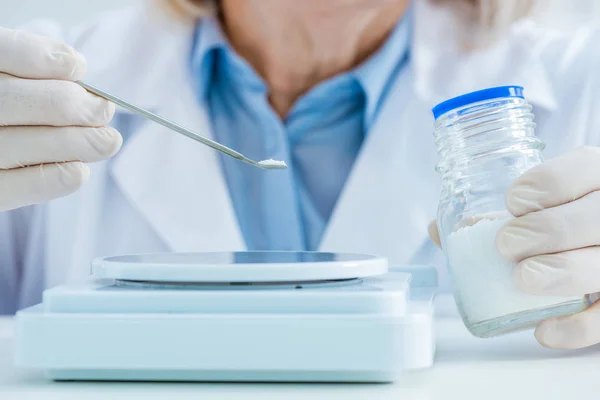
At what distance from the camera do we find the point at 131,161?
1.00 m

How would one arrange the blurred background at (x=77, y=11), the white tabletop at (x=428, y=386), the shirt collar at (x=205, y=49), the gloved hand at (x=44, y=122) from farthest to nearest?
the blurred background at (x=77, y=11), the shirt collar at (x=205, y=49), the gloved hand at (x=44, y=122), the white tabletop at (x=428, y=386)

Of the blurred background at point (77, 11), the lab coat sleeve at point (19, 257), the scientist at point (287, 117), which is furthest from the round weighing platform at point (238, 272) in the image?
the blurred background at point (77, 11)

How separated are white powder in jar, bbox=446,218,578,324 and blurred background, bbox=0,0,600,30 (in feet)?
3.58

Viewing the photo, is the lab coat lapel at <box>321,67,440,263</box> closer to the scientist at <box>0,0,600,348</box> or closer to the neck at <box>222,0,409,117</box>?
the scientist at <box>0,0,600,348</box>

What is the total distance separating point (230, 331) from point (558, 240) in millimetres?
236

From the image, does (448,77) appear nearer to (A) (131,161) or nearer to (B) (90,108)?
(A) (131,161)

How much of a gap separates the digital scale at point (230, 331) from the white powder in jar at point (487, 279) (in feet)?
0.26

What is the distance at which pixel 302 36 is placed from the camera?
43.0 inches

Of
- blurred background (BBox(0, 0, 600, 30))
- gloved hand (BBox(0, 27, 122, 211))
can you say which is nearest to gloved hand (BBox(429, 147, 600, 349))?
gloved hand (BBox(0, 27, 122, 211))

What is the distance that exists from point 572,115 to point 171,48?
0.63m

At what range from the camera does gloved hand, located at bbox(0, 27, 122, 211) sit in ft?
1.86

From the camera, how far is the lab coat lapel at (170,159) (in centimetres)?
95

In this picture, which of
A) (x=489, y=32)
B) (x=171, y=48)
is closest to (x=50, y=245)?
(x=171, y=48)

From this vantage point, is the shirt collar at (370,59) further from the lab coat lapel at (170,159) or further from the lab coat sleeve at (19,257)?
the lab coat sleeve at (19,257)
